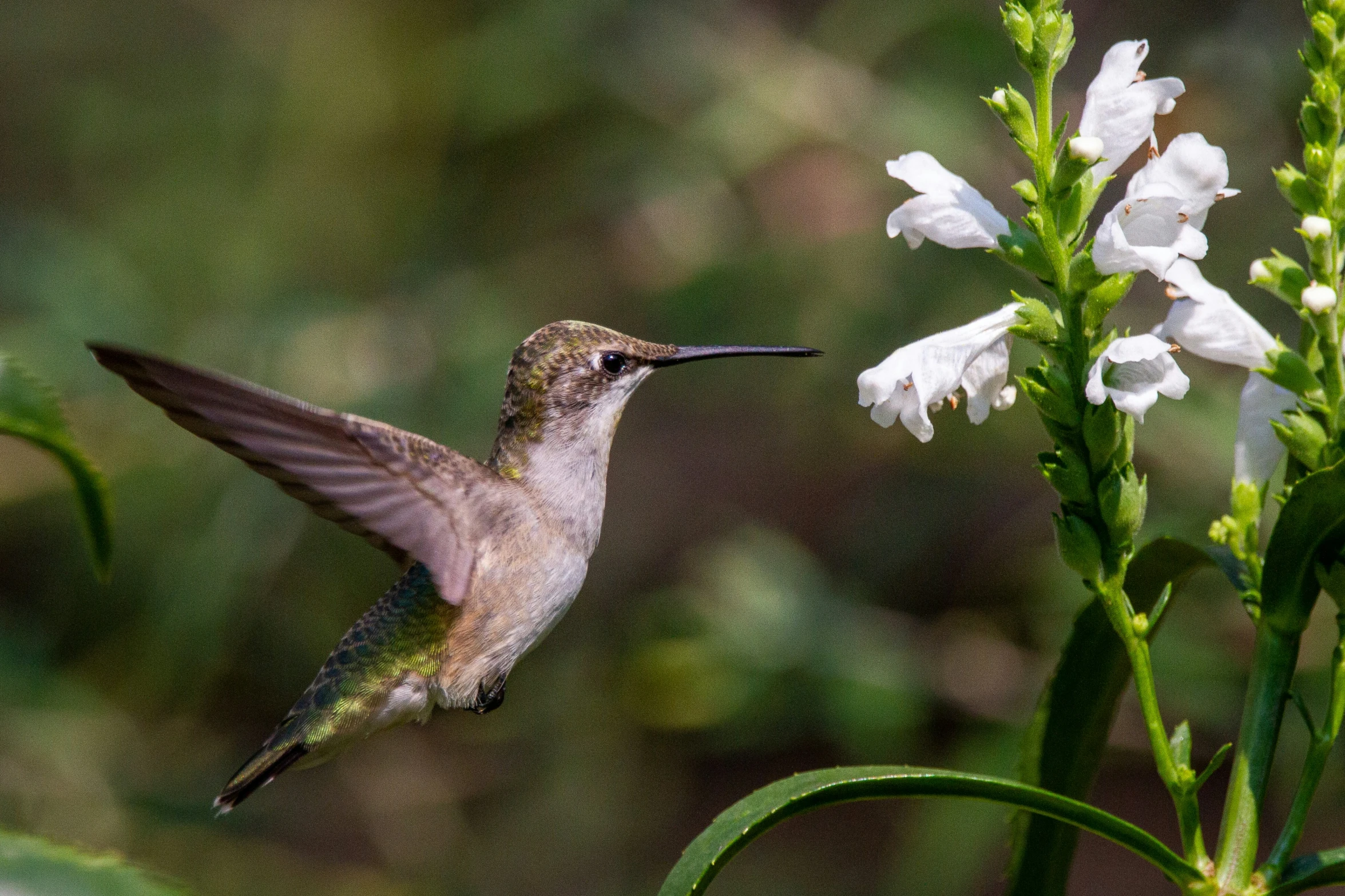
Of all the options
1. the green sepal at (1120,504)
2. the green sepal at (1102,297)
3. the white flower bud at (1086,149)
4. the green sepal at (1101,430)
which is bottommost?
the green sepal at (1120,504)

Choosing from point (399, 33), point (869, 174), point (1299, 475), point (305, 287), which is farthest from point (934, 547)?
point (1299, 475)

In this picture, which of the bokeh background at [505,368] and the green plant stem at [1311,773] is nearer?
the green plant stem at [1311,773]

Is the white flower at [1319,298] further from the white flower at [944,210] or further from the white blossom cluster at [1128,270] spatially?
the white flower at [944,210]

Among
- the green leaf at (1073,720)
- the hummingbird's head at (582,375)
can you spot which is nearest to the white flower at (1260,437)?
the green leaf at (1073,720)

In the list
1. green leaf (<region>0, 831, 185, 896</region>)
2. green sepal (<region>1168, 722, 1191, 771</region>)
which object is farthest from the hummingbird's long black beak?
green leaf (<region>0, 831, 185, 896</region>)

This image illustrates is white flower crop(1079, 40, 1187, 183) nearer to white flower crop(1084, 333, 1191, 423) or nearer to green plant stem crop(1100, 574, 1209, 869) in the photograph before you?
white flower crop(1084, 333, 1191, 423)

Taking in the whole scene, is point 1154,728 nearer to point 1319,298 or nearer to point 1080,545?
point 1080,545

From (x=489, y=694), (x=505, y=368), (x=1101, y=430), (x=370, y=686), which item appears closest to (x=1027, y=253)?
(x=1101, y=430)

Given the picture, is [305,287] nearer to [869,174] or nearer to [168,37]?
[168,37]
